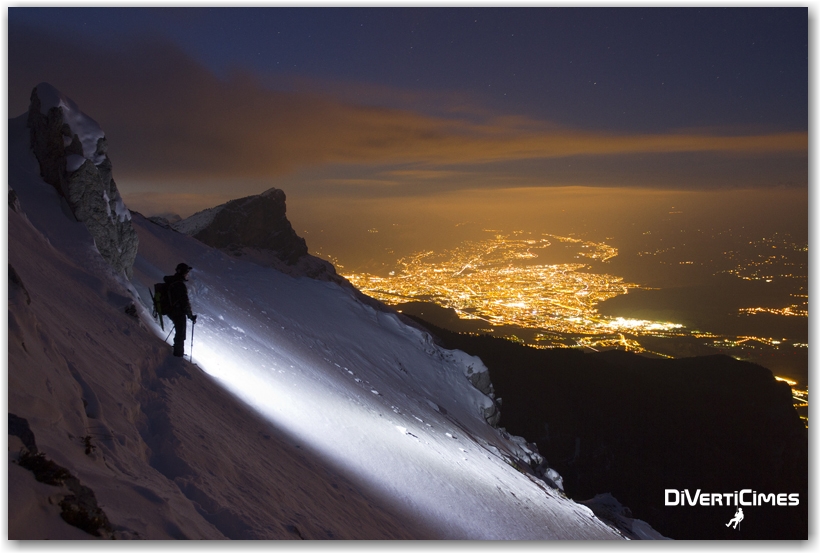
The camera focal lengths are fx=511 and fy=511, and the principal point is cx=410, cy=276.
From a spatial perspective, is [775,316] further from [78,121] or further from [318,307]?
[78,121]

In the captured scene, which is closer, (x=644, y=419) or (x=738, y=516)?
(x=738, y=516)

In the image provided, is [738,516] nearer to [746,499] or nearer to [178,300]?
[746,499]

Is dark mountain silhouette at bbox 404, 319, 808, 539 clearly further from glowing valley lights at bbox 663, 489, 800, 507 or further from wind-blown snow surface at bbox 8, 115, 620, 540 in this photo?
glowing valley lights at bbox 663, 489, 800, 507

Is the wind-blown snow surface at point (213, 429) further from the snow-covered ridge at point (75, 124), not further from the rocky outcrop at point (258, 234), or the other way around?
the rocky outcrop at point (258, 234)

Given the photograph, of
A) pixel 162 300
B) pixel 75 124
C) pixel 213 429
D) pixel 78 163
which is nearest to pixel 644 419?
pixel 162 300

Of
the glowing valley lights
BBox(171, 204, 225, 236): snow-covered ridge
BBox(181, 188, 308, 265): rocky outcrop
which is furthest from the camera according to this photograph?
BBox(171, 204, 225, 236): snow-covered ridge

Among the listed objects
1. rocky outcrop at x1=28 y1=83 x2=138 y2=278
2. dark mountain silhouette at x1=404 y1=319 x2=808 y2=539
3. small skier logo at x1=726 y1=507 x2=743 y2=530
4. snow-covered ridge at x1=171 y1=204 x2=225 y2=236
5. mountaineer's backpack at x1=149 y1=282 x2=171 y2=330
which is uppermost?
snow-covered ridge at x1=171 y1=204 x2=225 y2=236

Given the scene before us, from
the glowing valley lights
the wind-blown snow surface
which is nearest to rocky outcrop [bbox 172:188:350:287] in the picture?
the wind-blown snow surface
